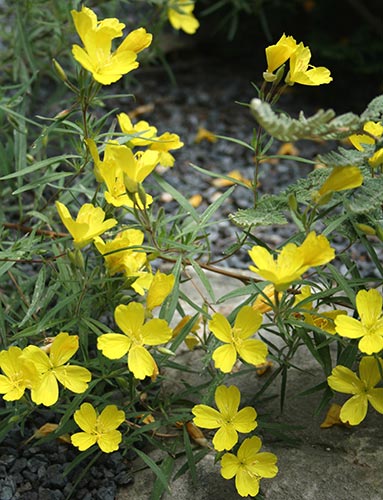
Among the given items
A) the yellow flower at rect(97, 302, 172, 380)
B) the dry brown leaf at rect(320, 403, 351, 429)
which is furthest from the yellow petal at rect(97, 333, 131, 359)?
the dry brown leaf at rect(320, 403, 351, 429)

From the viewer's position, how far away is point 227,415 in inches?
55.8

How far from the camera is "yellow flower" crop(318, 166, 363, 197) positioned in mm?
1251

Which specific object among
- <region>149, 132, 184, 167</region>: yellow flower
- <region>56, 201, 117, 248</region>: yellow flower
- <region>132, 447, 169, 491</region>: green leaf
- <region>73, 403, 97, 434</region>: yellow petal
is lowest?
<region>132, 447, 169, 491</region>: green leaf

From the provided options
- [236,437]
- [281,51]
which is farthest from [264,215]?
[236,437]

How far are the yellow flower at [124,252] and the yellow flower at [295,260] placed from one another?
0.94ft

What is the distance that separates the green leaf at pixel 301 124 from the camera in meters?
1.14

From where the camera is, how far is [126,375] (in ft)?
5.24

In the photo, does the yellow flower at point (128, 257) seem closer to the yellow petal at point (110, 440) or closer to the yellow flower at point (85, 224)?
the yellow flower at point (85, 224)

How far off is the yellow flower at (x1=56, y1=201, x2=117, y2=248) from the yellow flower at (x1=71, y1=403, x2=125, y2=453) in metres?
0.32

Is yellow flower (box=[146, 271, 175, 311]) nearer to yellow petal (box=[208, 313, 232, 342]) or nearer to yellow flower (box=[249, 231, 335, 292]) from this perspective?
yellow petal (box=[208, 313, 232, 342])

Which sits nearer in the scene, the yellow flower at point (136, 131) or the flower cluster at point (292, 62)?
the flower cluster at point (292, 62)

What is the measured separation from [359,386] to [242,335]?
0.76 ft

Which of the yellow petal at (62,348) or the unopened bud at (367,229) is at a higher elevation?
the unopened bud at (367,229)

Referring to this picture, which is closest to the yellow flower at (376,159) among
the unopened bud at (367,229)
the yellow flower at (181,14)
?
the unopened bud at (367,229)
